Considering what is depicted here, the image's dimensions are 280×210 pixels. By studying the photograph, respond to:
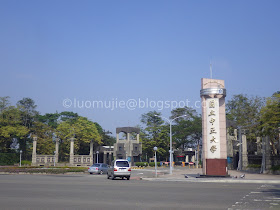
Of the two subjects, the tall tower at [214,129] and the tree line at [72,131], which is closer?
the tall tower at [214,129]

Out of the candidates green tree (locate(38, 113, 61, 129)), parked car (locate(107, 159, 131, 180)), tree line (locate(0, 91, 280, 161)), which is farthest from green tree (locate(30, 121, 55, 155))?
parked car (locate(107, 159, 131, 180))

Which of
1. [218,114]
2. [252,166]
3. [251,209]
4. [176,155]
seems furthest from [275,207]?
[176,155]

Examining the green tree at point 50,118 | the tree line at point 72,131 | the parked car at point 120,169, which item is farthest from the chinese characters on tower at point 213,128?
the green tree at point 50,118

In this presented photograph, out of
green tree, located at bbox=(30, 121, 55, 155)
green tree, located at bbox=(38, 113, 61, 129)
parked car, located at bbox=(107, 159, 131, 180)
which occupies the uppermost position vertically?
green tree, located at bbox=(38, 113, 61, 129)

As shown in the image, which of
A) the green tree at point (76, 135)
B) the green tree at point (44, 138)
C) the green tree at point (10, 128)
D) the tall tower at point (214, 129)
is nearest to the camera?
the tall tower at point (214, 129)

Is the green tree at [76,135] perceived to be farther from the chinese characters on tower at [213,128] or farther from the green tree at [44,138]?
the chinese characters on tower at [213,128]

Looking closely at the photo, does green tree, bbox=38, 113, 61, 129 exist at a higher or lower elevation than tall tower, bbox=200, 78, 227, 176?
higher

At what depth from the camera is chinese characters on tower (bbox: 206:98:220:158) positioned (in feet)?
97.8

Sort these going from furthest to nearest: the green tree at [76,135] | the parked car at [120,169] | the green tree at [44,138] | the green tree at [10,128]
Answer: the green tree at [76,135] → the green tree at [44,138] → the green tree at [10,128] → the parked car at [120,169]

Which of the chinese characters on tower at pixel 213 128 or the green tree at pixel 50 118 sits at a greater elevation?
the green tree at pixel 50 118

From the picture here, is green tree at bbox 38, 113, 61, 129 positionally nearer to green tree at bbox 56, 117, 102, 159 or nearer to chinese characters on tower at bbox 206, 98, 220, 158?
green tree at bbox 56, 117, 102, 159

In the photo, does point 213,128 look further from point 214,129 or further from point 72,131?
point 72,131

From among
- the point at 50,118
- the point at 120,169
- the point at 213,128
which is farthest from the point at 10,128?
the point at 213,128

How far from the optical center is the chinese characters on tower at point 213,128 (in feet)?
97.8
